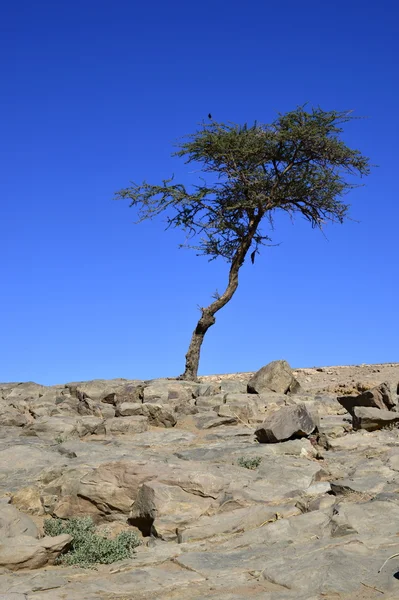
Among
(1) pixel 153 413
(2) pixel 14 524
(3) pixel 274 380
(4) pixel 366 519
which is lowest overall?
(4) pixel 366 519

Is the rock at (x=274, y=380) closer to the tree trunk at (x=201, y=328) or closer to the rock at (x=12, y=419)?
the tree trunk at (x=201, y=328)

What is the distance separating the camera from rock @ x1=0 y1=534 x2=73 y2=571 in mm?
7961

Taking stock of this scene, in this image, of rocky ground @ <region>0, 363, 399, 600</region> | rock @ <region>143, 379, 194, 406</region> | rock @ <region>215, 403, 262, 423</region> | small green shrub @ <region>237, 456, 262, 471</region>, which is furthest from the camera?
rock @ <region>143, 379, 194, 406</region>

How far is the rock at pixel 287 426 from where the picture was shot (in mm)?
12859

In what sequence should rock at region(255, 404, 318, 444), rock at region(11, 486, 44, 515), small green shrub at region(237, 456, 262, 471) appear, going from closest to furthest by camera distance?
rock at region(11, 486, 44, 515)
small green shrub at region(237, 456, 262, 471)
rock at region(255, 404, 318, 444)

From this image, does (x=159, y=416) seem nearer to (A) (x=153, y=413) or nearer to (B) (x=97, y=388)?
(A) (x=153, y=413)

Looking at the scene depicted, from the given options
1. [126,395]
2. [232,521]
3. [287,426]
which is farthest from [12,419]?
[232,521]

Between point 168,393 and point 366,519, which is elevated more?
point 168,393

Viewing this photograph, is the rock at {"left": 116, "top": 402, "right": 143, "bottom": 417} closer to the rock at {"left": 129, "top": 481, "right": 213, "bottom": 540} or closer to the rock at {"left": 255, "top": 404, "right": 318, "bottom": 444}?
the rock at {"left": 255, "top": 404, "right": 318, "bottom": 444}

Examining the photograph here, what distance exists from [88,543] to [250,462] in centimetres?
360

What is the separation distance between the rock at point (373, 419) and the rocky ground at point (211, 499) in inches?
0.9

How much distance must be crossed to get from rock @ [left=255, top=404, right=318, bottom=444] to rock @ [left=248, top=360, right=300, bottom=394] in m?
6.00

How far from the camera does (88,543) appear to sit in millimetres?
8484

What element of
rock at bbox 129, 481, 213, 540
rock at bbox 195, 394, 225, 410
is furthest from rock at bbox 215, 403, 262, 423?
A: rock at bbox 129, 481, 213, 540
